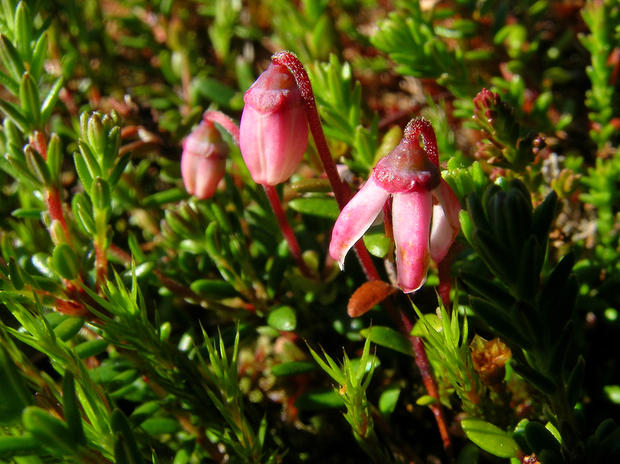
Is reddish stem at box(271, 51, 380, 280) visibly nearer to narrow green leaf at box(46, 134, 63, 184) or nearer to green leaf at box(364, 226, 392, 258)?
green leaf at box(364, 226, 392, 258)

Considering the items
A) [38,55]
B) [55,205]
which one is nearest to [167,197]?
[55,205]

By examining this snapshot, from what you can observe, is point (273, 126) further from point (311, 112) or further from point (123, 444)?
point (123, 444)

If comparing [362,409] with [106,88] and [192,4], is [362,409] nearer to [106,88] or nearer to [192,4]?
[106,88]

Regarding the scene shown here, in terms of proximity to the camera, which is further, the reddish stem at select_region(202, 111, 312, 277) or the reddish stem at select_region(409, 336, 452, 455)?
the reddish stem at select_region(202, 111, 312, 277)

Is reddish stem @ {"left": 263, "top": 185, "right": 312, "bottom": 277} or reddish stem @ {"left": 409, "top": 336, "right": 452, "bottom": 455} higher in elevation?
reddish stem @ {"left": 263, "top": 185, "right": 312, "bottom": 277}

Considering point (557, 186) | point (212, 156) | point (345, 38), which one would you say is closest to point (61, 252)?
point (212, 156)

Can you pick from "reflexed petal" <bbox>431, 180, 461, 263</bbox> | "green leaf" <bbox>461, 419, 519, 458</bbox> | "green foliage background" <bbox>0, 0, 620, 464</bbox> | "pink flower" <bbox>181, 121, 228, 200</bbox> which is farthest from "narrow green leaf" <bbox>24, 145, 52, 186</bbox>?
"green leaf" <bbox>461, 419, 519, 458</bbox>
